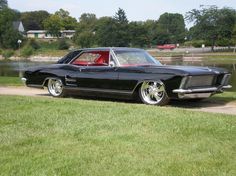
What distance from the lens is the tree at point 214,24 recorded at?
97312 millimetres

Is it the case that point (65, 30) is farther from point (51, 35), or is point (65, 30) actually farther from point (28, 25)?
point (28, 25)

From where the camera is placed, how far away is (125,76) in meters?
10.6

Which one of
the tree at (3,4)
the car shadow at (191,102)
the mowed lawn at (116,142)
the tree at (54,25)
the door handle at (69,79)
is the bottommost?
the car shadow at (191,102)

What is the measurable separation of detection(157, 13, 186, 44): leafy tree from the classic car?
110 meters

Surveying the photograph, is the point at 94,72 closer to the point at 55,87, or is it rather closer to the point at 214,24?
the point at 55,87

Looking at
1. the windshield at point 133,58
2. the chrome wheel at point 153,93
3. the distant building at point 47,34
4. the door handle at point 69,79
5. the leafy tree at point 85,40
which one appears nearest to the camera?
the chrome wheel at point 153,93

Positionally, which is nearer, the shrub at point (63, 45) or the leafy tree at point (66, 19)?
the shrub at point (63, 45)

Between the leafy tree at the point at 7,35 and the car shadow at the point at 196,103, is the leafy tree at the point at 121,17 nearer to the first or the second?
the leafy tree at the point at 7,35

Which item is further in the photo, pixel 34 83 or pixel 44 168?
pixel 34 83

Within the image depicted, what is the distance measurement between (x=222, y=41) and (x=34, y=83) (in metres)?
89.0

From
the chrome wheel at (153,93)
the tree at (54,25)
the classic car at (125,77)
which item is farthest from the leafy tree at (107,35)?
the chrome wheel at (153,93)

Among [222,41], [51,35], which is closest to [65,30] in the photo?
[51,35]

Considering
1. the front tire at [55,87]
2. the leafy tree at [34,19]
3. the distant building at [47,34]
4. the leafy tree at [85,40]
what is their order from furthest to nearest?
the leafy tree at [34,19] < the distant building at [47,34] < the leafy tree at [85,40] < the front tire at [55,87]

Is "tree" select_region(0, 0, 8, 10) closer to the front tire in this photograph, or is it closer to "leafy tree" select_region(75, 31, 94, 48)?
"leafy tree" select_region(75, 31, 94, 48)
